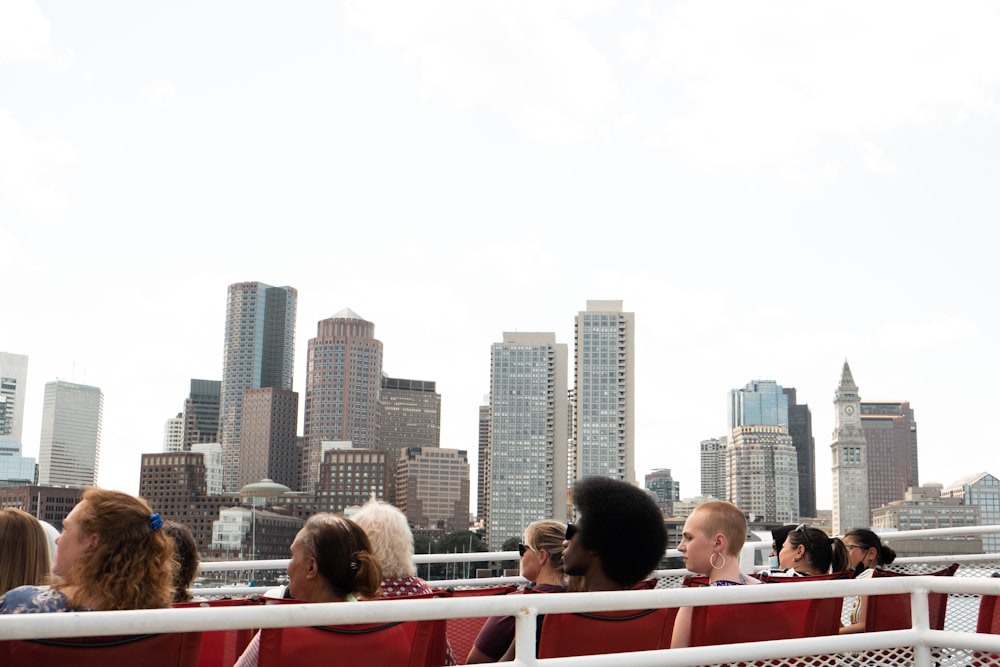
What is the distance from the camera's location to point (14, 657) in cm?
241

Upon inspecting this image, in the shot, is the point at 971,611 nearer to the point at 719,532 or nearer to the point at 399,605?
the point at 719,532

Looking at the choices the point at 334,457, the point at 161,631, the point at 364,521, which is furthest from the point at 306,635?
the point at 334,457

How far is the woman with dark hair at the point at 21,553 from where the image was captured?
347cm

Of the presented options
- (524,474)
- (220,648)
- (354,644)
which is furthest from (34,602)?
(524,474)

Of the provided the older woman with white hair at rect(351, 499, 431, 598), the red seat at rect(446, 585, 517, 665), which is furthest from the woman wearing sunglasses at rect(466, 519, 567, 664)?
the older woman with white hair at rect(351, 499, 431, 598)

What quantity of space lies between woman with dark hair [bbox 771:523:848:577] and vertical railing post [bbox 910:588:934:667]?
1.86 m

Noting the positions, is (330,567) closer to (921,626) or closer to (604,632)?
(604,632)

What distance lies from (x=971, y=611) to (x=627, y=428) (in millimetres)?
194538

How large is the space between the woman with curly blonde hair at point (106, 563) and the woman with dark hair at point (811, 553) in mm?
3244

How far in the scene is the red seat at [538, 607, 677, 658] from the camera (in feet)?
9.95

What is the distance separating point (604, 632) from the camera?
311 cm

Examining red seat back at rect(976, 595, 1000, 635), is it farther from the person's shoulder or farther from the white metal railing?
the person's shoulder

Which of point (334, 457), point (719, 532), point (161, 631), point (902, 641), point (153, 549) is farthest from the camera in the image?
point (334, 457)

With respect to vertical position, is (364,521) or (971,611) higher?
(364,521)
